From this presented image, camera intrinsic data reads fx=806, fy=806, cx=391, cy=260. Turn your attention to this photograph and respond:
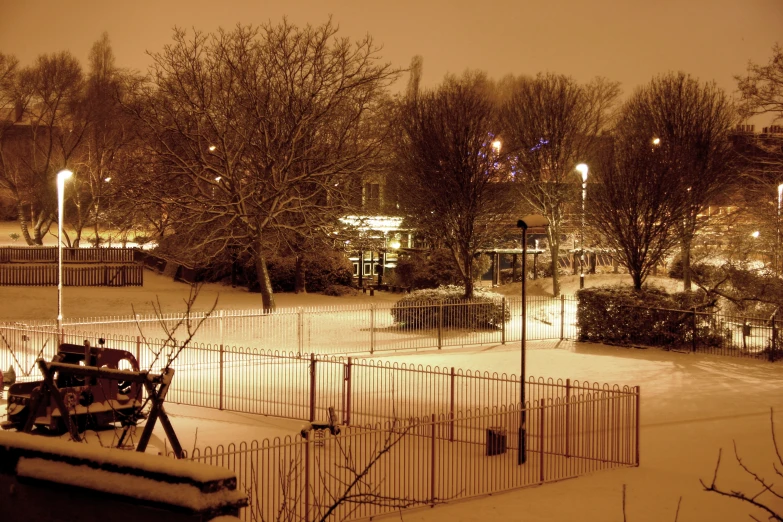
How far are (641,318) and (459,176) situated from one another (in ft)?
32.9

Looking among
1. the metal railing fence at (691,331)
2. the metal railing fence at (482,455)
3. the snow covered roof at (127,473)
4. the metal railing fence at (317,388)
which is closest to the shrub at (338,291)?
the metal railing fence at (691,331)

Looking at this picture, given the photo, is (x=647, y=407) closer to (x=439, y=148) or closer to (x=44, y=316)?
(x=439, y=148)

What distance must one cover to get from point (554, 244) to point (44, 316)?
24.1 metres

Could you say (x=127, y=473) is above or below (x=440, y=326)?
above

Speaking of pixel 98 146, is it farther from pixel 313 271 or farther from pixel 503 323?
pixel 503 323

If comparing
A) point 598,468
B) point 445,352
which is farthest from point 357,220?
point 598,468

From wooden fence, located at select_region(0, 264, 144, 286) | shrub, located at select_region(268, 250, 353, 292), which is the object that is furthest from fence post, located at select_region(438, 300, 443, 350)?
wooden fence, located at select_region(0, 264, 144, 286)

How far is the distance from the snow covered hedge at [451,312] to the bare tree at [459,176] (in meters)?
2.93

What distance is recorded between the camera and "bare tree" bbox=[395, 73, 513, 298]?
104 feet

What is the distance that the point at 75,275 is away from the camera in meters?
36.4

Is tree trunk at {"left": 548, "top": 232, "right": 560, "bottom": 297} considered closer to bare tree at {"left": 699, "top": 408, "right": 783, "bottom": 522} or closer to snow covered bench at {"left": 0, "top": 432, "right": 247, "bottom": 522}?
bare tree at {"left": 699, "top": 408, "right": 783, "bottom": 522}

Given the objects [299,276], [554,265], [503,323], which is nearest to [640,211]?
[503,323]

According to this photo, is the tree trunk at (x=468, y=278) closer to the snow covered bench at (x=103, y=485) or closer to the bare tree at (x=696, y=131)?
the bare tree at (x=696, y=131)

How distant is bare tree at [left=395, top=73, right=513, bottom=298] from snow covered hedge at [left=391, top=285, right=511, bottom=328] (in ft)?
9.63
